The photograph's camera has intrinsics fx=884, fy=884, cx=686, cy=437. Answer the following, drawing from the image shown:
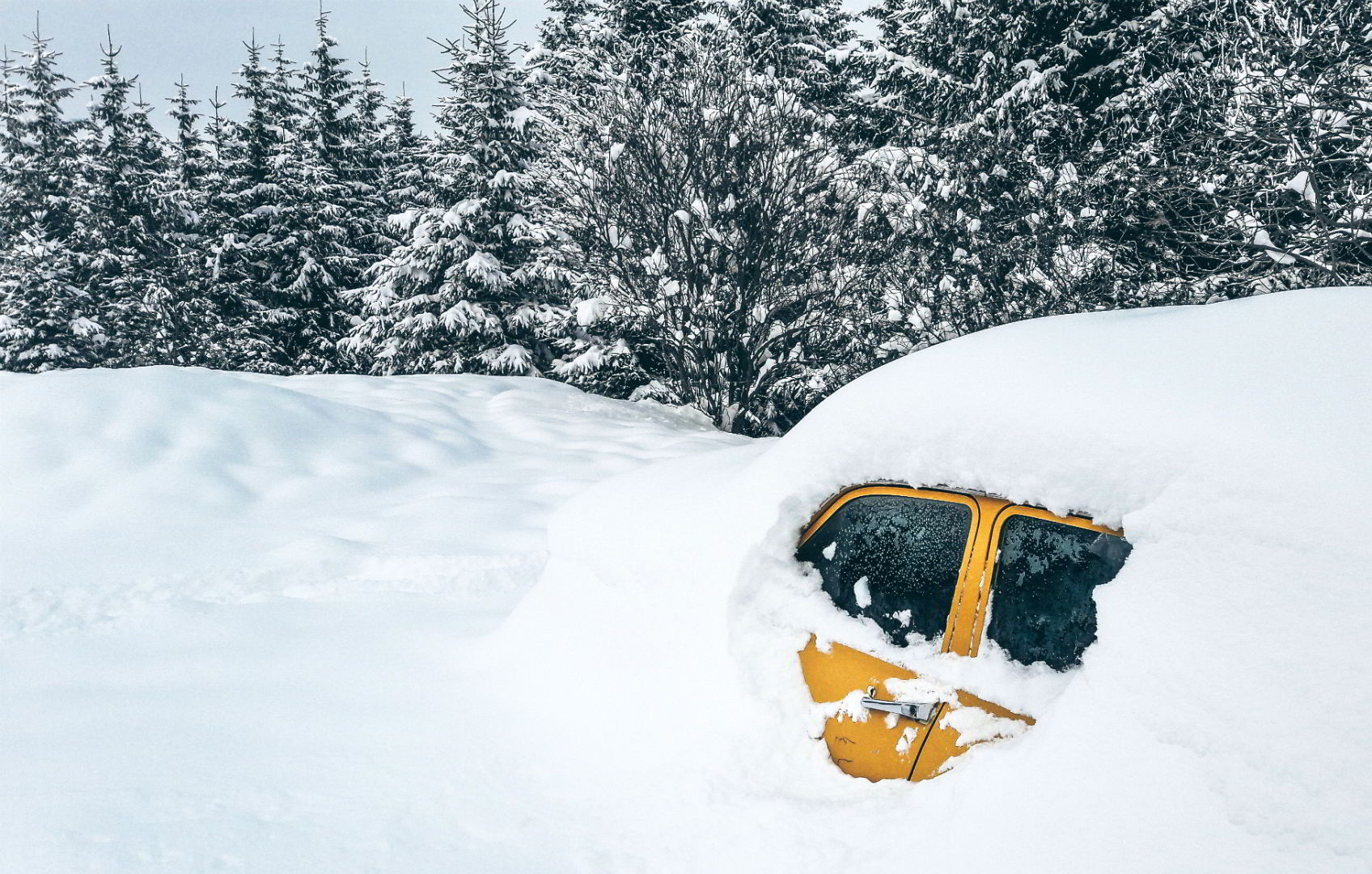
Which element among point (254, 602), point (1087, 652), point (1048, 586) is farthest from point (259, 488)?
point (1087, 652)

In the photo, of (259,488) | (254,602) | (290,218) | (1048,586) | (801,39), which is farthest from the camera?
(290,218)

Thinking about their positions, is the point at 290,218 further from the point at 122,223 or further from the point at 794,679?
the point at 794,679

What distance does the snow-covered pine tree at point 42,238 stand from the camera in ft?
83.9

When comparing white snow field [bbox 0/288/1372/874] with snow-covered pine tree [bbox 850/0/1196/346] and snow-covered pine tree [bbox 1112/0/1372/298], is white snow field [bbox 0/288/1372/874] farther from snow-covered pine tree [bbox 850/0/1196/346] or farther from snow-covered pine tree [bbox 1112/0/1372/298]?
snow-covered pine tree [bbox 850/0/1196/346]

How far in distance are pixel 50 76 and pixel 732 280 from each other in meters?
28.1

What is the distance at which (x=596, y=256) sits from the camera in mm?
14086

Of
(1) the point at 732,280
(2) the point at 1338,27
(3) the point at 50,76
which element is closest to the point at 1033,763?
(2) the point at 1338,27

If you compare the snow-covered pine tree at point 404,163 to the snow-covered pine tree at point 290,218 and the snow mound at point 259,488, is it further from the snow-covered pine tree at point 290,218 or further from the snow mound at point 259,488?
the snow mound at point 259,488

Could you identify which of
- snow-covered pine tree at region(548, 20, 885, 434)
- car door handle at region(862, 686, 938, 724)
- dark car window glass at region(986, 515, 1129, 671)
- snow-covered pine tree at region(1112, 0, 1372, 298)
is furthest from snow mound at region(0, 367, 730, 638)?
snow-covered pine tree at region(1112, 0, 1372, 298)

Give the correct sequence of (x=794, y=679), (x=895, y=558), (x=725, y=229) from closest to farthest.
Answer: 1. (x=895, y=558)
2. (x=794, y=679)
3. (x=725, y=229)

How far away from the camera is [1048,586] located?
2350 mm

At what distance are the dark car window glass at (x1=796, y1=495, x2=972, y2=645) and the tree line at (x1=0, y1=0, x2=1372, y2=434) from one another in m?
8.24

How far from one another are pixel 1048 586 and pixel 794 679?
91 centimetres

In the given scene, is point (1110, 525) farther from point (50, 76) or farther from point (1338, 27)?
point (50, 76)
